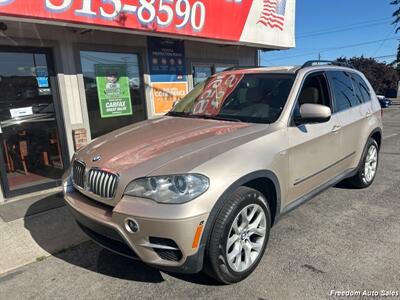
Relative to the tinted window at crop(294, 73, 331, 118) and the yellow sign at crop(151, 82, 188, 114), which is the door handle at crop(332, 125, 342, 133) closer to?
the tinted window at crop(294, 73, 331, 118)

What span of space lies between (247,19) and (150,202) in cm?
667

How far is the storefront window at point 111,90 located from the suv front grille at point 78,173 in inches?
129

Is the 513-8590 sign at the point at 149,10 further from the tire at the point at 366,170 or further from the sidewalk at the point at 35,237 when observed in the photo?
the tire at the point at 366,170

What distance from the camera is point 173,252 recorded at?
2.29 meters

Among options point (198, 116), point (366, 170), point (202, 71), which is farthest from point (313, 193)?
point (202, 71)

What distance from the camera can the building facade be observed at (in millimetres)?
5062

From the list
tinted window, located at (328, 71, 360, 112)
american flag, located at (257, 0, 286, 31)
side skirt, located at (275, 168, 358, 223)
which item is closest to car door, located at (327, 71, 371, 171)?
tinted window, located at (328, 71, 360, 112)

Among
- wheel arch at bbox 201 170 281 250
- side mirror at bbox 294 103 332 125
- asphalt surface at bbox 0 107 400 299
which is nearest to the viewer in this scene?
wheel arch at bbox 201 170 281 250

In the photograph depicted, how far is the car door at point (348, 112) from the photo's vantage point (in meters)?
3.96

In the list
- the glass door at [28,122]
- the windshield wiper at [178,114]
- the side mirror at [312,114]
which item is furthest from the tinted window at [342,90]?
the glass door at [28,122]

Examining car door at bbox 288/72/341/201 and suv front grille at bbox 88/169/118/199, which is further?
car door at bbox 288/72/341/201

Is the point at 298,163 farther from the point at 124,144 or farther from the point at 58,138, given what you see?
the point at 58,138

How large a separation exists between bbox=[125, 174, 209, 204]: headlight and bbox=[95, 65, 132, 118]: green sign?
4.36 meters

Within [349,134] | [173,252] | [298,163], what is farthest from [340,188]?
[173,252]
